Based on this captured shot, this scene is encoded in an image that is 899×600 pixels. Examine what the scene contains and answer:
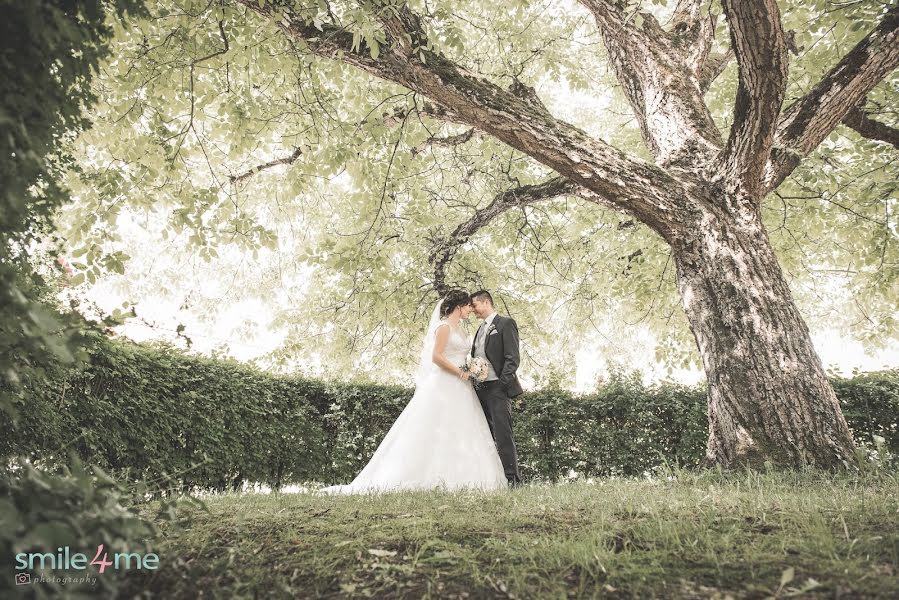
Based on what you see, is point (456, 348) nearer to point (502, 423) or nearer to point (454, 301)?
point (454, 301)

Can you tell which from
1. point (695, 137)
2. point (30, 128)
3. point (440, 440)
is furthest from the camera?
point (695, 137)

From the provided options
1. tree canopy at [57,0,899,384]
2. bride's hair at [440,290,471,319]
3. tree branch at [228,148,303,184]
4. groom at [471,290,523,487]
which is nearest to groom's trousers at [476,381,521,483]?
groom at [471,290,523,487]

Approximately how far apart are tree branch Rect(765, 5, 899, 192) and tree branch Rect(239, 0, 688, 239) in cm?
118

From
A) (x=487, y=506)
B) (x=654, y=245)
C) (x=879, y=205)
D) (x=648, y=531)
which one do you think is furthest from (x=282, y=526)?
(x=879, y=205)

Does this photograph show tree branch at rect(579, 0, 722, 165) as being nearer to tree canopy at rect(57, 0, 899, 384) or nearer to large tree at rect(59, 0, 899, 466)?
large tree at rect(59, 0, 899, 466)

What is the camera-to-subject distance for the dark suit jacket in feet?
21.0

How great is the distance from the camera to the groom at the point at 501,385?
20.8 feet

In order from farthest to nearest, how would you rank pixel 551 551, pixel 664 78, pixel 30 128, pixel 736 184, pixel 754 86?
1. pixel 664 78
2. pixel 736 184
3. pixel 754 86
4. pixel 551 551
5. pixel 30 128

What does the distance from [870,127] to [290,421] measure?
368 inches

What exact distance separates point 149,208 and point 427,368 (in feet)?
12.9

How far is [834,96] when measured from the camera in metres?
5.34

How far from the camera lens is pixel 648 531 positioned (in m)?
2.60

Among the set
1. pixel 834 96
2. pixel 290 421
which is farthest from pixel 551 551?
pixel 290 421

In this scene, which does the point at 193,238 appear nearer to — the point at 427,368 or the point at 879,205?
the point at 427,368
